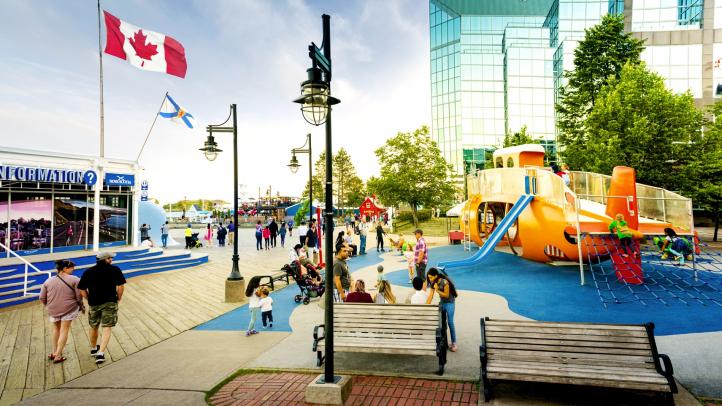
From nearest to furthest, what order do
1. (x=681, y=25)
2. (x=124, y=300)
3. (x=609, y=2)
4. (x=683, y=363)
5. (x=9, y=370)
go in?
(x=683, y=363) → (x=9, y=370) → (x=124, y=300) → (x=681, y=25) → (x=609, y=2)

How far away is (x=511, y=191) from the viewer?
1720cm

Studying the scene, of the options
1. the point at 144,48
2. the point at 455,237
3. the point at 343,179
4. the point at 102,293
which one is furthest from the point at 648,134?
the point at 343,179

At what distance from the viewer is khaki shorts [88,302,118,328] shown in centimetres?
696

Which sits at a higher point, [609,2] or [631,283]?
[609,2]

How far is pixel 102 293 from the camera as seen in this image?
6918mm

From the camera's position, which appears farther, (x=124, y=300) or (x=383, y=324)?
(x=124, y=300)

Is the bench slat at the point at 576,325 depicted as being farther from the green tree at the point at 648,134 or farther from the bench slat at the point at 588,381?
the green tree at the point at 648,134

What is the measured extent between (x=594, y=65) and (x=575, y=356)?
30.4 m

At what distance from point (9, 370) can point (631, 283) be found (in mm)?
15946

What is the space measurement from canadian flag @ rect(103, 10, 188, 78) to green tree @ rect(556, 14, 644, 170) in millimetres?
25690

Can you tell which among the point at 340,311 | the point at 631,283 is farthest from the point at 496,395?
the point at 631,283

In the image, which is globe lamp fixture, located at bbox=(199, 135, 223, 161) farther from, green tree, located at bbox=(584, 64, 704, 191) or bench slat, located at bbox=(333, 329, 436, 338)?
green tree, located at bbox=(584, 64, 704, 191)

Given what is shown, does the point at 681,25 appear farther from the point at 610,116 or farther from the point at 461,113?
the point at 610,116

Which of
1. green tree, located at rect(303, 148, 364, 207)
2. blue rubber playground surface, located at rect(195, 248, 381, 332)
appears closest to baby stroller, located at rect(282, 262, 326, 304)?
blue rubber playground surface, located at rect(195, 248, 381, 332)
